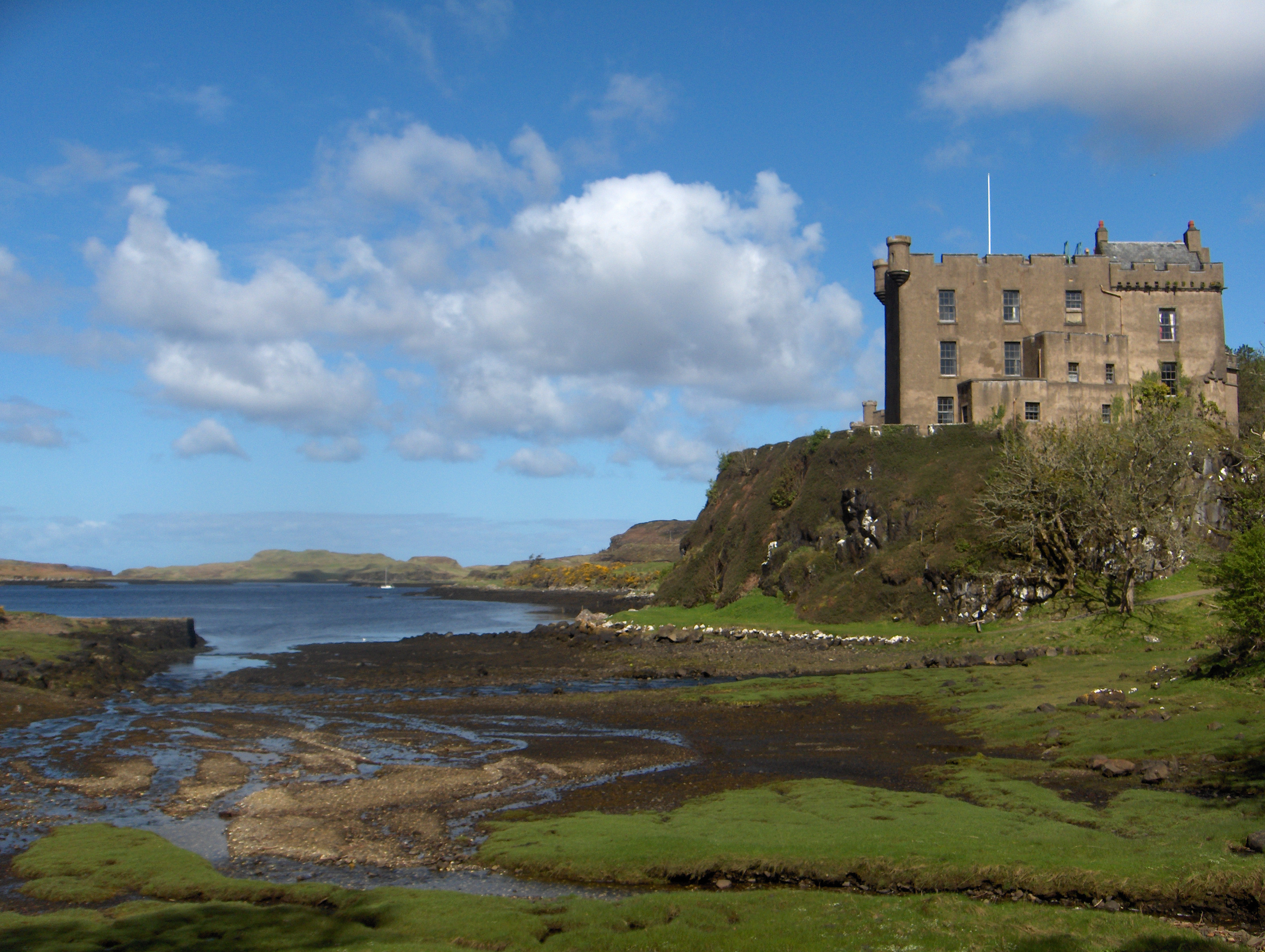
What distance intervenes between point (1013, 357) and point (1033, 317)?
9.50 feet

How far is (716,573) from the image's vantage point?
71.9m

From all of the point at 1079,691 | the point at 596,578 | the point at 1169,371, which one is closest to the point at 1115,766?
the point at 1079,691

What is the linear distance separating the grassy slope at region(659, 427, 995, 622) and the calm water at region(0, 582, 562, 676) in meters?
25.2

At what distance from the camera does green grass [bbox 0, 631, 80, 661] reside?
149 feet

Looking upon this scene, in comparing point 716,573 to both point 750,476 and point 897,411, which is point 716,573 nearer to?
point 750,476

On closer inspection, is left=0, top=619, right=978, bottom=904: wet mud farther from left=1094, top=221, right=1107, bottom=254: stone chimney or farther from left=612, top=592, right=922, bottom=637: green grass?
left=1094, top=221, right=1107, bottom=254: stone chimney

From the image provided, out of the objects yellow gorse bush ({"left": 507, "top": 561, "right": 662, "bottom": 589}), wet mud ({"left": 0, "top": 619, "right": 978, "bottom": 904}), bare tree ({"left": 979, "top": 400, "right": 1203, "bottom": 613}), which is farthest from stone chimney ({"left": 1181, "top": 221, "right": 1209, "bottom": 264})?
yellow gorse bush ({"left": 507, "top": 561, "right": 662, "bottom": 589})

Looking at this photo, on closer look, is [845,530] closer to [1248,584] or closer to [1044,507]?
[1044,507]

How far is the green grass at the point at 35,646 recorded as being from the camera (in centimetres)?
4534

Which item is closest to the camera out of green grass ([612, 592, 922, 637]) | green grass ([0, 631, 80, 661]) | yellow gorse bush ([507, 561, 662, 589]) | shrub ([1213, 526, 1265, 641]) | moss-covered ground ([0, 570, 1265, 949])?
moss-covered ground ([0, 570, 1265, 949])

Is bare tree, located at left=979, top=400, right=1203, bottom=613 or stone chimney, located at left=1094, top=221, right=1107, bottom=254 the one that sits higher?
stone chimney, located at left=1094, top=221, right=1107, bottom=254

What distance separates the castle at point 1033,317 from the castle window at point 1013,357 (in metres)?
0.06

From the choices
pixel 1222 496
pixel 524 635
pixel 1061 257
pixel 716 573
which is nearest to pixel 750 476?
pixel 716 573

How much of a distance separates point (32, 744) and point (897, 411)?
170ft
